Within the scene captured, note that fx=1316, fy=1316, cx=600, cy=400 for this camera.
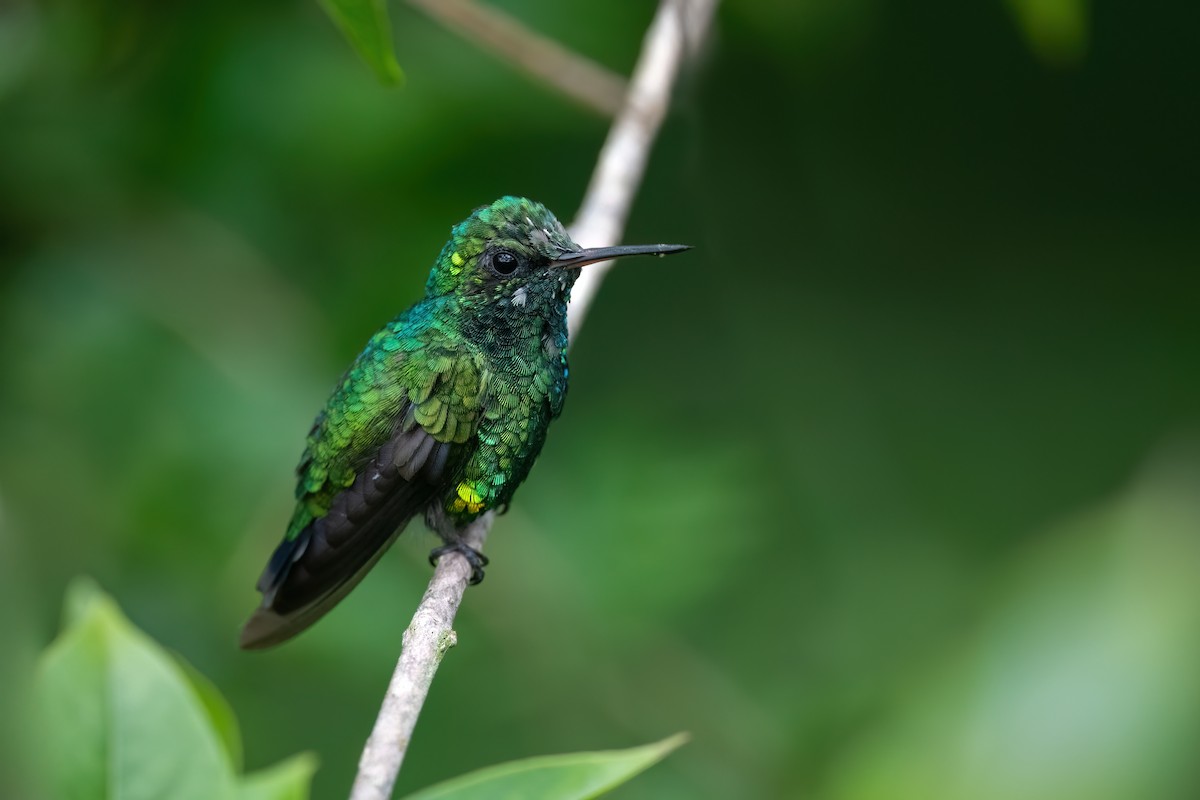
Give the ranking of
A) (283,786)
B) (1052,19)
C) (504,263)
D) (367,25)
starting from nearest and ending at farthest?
(283,786), (367,25), (504,263), (1052,19)

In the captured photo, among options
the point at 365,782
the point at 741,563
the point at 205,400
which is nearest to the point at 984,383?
the point at 741,563

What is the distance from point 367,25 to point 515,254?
2.85 ft

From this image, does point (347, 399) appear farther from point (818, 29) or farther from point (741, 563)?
point (818, 29)

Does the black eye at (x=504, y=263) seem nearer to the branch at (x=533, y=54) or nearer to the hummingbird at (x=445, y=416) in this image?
the hummingbird at (x=445, y=416)

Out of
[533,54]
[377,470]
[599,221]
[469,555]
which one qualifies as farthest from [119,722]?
[533,54]

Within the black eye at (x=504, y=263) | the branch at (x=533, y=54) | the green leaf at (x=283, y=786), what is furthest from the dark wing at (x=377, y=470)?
the green leaf at (x=283, y=786)

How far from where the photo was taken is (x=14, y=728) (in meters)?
1.23

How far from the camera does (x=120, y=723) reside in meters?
1.62

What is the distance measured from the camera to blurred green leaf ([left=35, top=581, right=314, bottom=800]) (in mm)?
1595

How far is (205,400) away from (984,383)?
3.29 metres

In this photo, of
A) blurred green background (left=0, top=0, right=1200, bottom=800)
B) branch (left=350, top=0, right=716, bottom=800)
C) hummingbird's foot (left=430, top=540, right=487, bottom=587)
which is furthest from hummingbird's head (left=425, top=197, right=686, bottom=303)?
blurred green background (left=0, top=0, right=1200, bottom=800)

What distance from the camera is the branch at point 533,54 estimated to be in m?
2.88

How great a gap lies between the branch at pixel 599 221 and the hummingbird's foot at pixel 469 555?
5 cm

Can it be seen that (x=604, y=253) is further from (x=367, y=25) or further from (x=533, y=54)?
(x=367, y=25)
